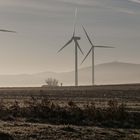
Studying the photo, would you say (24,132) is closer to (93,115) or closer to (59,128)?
(59,128)

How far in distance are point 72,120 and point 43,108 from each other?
4.13 m

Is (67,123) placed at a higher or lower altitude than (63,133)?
higher

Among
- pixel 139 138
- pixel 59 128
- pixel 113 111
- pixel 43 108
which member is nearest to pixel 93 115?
pixel 113 111

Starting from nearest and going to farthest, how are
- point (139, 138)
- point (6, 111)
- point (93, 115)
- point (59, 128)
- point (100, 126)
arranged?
point (139, 138) → point (59, 128) → point (100, 126) → point (93, 115) → point (6, 111)

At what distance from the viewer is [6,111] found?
41.1m

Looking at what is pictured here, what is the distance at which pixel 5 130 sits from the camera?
2920cm

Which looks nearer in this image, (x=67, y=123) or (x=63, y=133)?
(x=63, y=133)

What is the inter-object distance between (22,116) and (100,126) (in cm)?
674

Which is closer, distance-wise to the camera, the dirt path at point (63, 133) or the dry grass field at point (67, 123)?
the dirt path at point (63, 133)

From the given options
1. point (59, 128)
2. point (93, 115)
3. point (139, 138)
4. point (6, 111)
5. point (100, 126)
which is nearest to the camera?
point (139, 138)

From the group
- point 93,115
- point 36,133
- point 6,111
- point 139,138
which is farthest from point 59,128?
point 6,111

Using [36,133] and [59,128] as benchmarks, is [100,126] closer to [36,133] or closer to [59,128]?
[59,128]

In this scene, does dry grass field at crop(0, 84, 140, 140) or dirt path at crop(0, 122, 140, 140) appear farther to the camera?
dry grass field at crop(0, 84, 140, 140)

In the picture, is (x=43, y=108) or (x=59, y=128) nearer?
(x=59, y=128)
